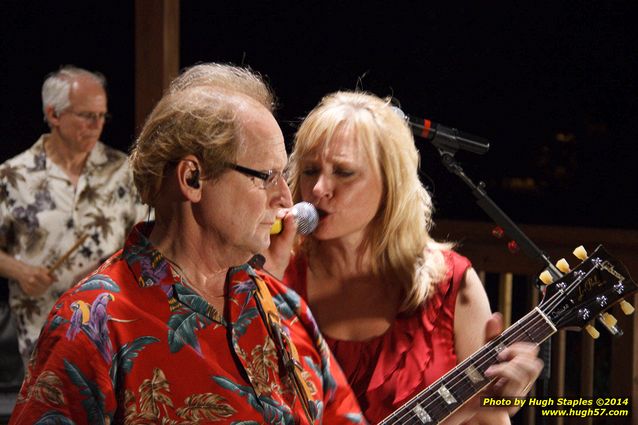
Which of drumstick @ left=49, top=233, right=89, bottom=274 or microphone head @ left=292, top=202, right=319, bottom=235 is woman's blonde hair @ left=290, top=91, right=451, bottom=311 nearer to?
microphone head @ left=292, top=202, right=319, bottom=235

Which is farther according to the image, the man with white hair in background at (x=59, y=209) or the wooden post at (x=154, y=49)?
the wooden post at (x=154, y=49)

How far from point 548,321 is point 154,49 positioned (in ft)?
8.32

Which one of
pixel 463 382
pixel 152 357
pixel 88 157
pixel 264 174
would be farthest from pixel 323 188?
pixel 88 157

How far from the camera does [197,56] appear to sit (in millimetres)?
5148

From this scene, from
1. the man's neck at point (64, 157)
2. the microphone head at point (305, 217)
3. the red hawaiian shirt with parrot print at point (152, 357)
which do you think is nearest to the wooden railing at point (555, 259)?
the microphone head at point (305, 217)

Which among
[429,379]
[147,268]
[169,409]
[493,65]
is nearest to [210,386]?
[169,409]

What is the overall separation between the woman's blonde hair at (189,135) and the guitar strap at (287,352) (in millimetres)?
240

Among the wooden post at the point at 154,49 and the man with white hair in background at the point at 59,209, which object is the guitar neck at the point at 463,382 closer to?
the man with white hair in background at the point at 59,209

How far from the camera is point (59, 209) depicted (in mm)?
3648

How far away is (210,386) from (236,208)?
274mm

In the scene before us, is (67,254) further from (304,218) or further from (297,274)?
(304,218)

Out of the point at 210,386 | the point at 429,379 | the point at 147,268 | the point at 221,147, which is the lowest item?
the point at 429,379

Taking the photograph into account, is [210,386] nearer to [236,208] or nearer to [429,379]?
[236,208]

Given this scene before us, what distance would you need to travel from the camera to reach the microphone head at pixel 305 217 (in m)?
2.05
